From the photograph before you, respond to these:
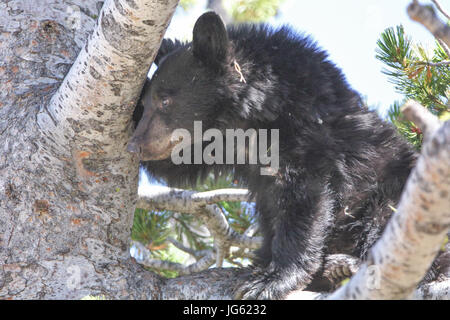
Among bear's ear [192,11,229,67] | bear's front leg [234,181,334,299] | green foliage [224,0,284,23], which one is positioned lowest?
bear's front leg [234,181,334,299]

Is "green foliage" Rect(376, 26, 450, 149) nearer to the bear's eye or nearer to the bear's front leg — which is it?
the bear's front leg

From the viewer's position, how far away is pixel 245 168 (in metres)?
3.99

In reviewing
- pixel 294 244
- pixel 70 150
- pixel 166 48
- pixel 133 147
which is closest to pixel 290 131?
pixel 294 244

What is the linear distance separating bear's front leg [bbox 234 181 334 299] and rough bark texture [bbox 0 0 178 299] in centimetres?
70

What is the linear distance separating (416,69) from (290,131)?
3.00ft

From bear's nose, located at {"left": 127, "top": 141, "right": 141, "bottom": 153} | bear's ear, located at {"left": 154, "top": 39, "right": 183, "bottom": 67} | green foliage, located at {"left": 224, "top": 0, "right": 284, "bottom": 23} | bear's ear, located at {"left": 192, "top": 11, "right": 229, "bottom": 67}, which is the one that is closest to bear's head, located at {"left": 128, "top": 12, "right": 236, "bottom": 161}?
bear's ear, located at {"left": 192, "top": 11, "right": 229, "bottom": 67}

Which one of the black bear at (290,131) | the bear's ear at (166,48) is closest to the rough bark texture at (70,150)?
the black bear at (290,131)

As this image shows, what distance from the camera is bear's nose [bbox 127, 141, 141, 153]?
3154mm

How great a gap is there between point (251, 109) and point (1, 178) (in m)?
1.75

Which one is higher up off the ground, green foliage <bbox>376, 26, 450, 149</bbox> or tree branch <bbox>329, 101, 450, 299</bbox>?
green foliage <bbox>376, 26, 450, 149</bbox>

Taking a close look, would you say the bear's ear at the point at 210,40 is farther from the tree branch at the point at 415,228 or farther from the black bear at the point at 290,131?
the tree branch at the point at 415,228
